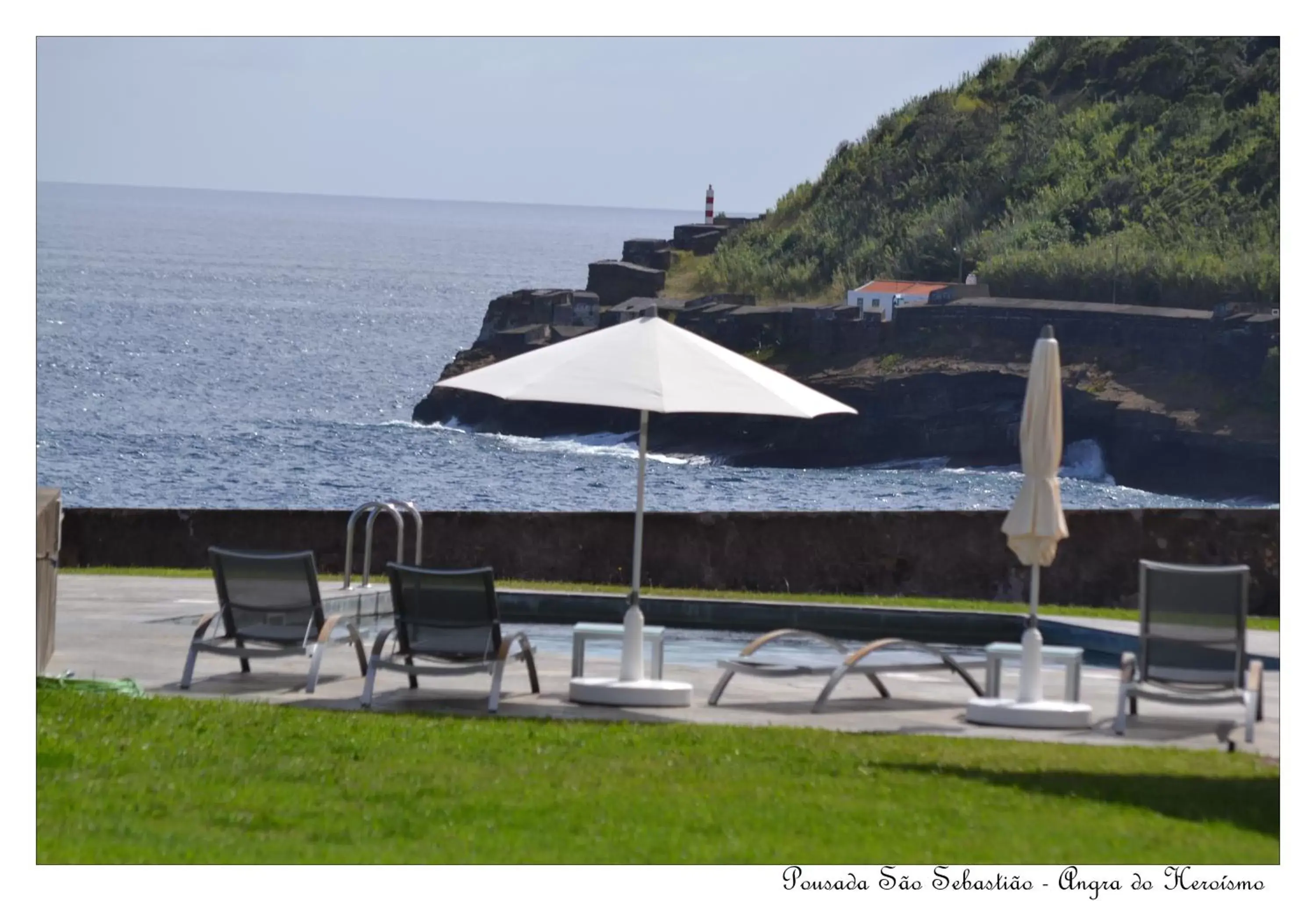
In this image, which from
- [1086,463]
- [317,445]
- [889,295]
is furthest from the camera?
[889,295]

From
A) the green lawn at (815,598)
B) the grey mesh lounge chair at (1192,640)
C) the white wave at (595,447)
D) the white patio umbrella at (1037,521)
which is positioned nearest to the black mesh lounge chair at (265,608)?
the white patio umbrella at (1037,521)

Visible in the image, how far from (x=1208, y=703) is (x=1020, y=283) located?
4034 inches

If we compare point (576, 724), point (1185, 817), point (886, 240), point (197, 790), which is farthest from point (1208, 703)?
point (886, 240)

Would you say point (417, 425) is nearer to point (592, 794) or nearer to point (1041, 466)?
point (1041, 466)

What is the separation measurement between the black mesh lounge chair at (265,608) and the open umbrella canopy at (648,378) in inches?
50.3

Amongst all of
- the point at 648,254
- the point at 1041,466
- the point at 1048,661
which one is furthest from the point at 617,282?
the point at 1041,466

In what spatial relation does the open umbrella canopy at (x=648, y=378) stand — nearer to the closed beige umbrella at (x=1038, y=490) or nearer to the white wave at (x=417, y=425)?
the closed beige umbrella at (x=1038, y=490)

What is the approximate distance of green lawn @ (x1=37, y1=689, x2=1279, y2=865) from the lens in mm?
5684

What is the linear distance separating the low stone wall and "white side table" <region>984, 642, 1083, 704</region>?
236 inches

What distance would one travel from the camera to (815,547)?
15.6 m

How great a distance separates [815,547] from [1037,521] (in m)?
7.06

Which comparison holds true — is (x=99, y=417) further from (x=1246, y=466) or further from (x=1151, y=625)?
(x=1151, y=625)

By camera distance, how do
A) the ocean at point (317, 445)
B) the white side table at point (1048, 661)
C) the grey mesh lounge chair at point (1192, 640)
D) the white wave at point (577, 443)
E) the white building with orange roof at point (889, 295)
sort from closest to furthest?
the grey mesh lounge chair at point (1192, 640)
the white side table at point (1048, 661)
the ocean at point (317, 445)
the white wave at point (577, 443)
the white building with orange roof at point (889, 295)

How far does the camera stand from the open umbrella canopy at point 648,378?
8430 millimetres
